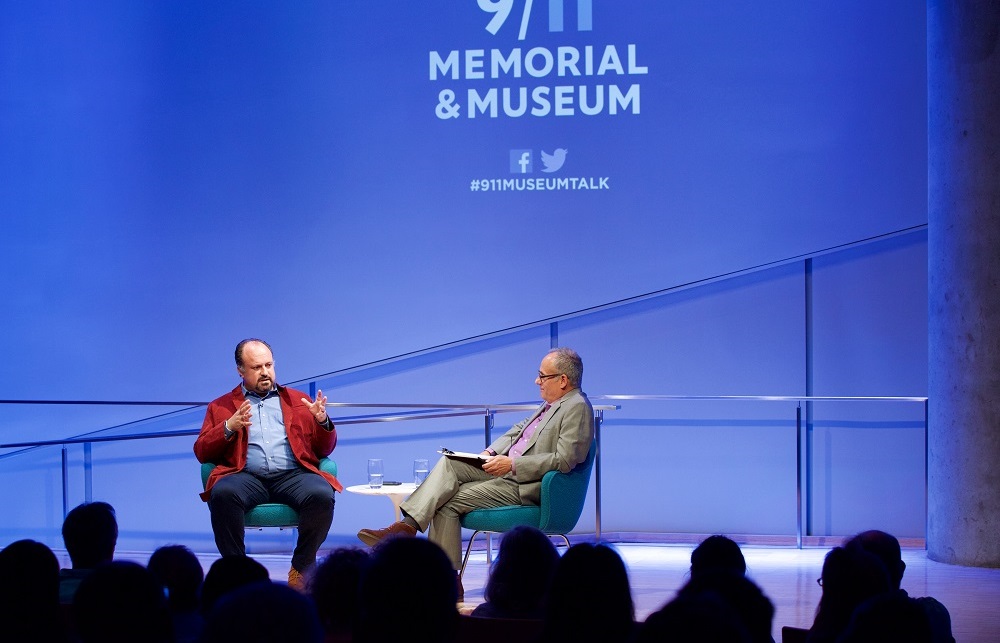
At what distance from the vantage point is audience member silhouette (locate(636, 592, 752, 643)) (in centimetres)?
137

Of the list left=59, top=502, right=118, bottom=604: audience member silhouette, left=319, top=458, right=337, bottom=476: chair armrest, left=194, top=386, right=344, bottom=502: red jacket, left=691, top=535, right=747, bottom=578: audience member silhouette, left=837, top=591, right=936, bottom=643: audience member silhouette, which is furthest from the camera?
left=319, top=458, right=337, bottom=476: chair armrest

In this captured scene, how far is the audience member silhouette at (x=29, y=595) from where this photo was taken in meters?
1.93

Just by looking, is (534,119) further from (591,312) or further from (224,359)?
(224,359)

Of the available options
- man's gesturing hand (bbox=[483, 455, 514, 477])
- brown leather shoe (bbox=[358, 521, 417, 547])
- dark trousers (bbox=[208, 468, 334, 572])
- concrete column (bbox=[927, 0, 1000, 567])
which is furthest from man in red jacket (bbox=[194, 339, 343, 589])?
concrete column (bbox=[927, 0, 1000, 567])

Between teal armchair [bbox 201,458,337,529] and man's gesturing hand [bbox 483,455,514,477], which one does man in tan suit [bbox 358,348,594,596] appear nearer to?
man's gesturing hand [bbox 483,455,514,477]

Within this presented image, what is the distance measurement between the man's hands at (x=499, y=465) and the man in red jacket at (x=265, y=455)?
684mm

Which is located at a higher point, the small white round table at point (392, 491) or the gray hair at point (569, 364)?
the gray hair at point (569, 364)

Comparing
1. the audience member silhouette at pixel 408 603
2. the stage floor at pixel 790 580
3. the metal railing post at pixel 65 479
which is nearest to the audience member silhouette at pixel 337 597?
the audience member silhouette at pixel 408 603

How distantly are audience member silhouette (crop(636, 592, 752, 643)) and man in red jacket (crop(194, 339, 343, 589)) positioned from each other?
3422mm

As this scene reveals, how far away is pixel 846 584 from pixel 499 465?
2.58 meters

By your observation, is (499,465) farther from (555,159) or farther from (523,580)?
(555,159)

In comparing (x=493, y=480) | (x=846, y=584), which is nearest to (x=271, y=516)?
(x=493, y=480)

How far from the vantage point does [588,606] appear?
1.90 m

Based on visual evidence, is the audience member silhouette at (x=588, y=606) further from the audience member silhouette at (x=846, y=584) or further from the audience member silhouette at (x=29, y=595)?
the audience member silhouette at (x=29, y=595)
